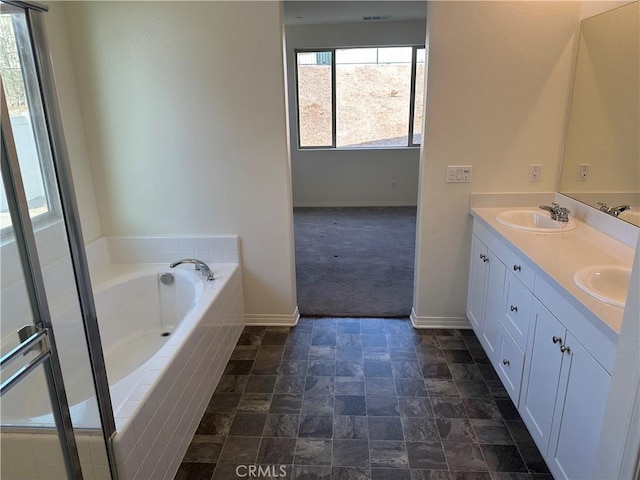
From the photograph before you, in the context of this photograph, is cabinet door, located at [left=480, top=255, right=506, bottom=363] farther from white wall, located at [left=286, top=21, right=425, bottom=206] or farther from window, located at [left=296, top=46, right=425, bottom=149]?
window, located at [left=296, top=46, right=425, bottom=149]

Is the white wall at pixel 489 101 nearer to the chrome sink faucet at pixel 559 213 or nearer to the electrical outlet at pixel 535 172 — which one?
the electrical outlet at pixel 535 172

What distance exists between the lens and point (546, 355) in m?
1.78

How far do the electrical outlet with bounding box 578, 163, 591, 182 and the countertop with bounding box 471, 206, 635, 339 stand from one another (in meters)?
0.23

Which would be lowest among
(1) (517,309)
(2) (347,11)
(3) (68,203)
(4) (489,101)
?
(1) (517,309)

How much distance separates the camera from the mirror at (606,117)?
2068 mm

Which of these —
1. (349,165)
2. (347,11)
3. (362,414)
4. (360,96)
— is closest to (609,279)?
(362,414)

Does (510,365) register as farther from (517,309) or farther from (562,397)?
(562,397)

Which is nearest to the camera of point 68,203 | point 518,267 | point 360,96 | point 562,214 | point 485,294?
point 68,203

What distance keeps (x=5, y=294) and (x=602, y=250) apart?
2340 mm

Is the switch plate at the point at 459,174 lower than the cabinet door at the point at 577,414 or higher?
higher

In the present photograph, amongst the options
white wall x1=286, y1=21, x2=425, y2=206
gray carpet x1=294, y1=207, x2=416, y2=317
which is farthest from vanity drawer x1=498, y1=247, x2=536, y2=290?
white wall x1=286, y1=21, x2=425, y2=206

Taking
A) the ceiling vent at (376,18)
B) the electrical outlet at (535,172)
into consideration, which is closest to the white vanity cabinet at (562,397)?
the electrical outlet at (535,172)

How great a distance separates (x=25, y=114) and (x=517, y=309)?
6.85 ft

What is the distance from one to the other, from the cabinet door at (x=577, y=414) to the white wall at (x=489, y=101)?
4.54 feet
